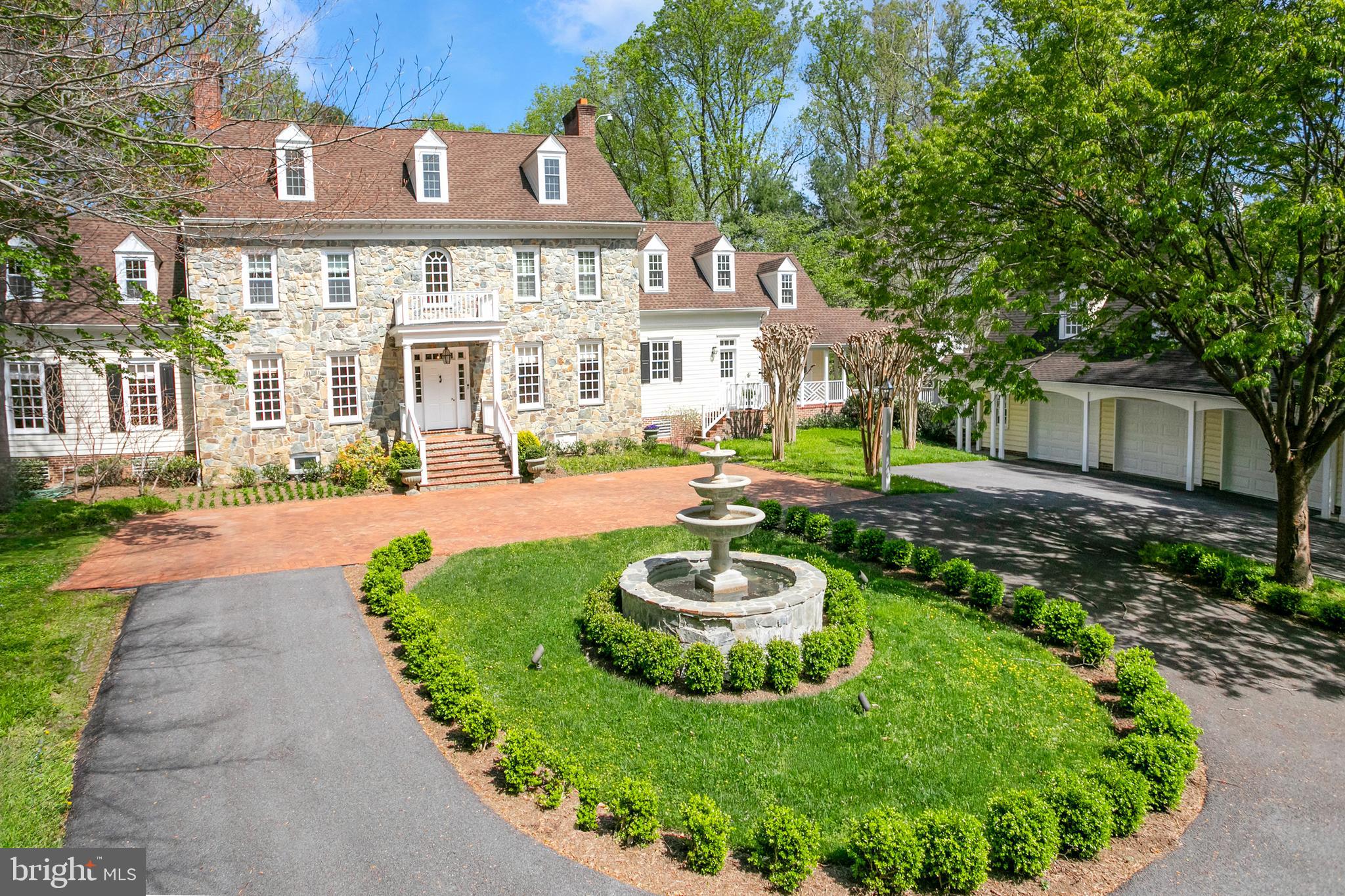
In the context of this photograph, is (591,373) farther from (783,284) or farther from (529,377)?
(783,284)

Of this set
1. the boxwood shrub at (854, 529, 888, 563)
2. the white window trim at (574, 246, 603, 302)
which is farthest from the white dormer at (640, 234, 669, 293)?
the boxwood shrub at (854, 529, 888, 563)

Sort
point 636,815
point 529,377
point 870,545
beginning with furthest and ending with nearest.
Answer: point 529,377, point 870,545, point 636,815

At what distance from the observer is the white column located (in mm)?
19812

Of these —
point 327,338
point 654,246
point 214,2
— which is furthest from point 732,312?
point 214,2

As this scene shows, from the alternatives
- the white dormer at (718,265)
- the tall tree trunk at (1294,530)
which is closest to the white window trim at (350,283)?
the white dormer at (718,265)

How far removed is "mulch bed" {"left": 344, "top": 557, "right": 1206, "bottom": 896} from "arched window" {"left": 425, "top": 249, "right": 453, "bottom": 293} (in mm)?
17560

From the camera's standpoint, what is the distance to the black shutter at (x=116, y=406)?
2130 centimetres

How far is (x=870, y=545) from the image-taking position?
555 inches

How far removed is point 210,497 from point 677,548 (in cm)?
1255

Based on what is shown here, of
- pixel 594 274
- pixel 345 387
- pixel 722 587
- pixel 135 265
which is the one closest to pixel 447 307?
pixel 345 387

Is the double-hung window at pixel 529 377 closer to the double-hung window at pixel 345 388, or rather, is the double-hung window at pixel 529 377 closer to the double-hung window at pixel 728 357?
the double-hung window at pixel 345 388

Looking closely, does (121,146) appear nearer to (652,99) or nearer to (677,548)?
(677,548)

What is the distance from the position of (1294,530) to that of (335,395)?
69.8 ft

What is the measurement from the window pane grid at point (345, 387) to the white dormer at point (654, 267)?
37.0 feet
